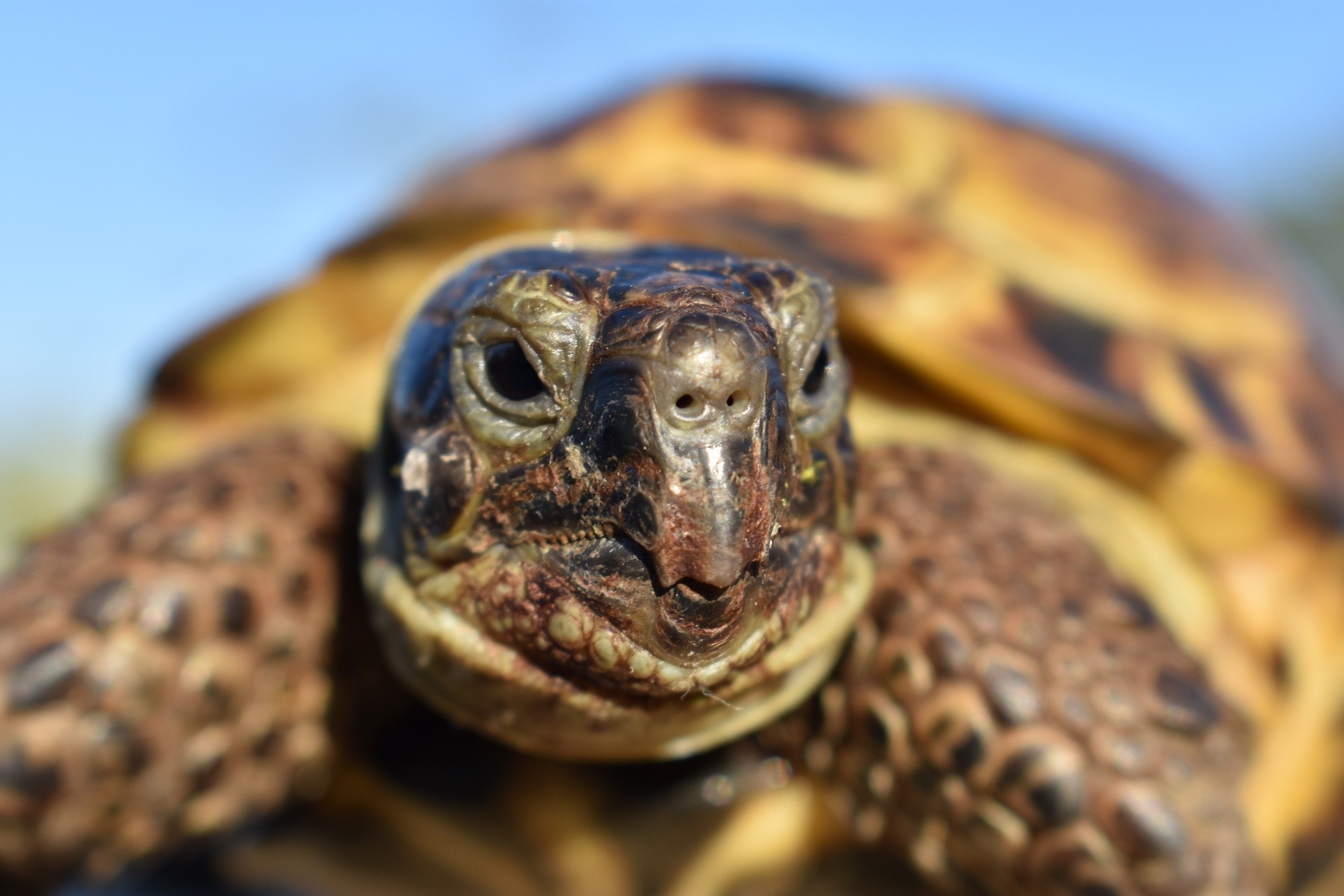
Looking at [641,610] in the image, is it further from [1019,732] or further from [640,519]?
[1019,732]

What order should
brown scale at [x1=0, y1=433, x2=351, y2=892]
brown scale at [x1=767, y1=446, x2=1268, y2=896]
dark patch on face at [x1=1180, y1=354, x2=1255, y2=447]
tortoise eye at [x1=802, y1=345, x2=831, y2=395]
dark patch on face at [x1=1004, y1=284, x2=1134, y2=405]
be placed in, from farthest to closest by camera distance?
dark patch on face at [x1=1180, y1=354, x2=1255, y2=447] → dark patch on face at [x1=1004, y1=284, x2=1134, y2=405] → brown scale at [x1=0, y1=433, x2=351, y2=892] → brown scale at [x1=767, y1=446, x2=1268, y2=896] → tortoise eye at [x1=802, y1=345, x2=831, y2=395]

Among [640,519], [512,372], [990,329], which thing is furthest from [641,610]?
[990,329]

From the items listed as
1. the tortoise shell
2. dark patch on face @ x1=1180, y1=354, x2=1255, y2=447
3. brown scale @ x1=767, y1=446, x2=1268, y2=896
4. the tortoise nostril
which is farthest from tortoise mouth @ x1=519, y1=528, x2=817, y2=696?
dark patch on face @ x1=1180, y1=354, x2=1255, y2=447

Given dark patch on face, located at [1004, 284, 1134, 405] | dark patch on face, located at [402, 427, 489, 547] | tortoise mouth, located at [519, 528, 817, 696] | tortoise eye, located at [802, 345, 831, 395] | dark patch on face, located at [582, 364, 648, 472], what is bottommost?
dark patch on face, located at [1004, 284, 1134, 405]

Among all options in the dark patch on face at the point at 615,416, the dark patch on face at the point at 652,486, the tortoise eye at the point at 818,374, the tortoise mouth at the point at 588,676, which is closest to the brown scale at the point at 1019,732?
the tortoise mouth at the point at 588,676

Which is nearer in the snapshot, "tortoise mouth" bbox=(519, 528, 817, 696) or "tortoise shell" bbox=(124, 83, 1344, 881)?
"tortoise mouth" bbox=(519, 528, 817, 696)

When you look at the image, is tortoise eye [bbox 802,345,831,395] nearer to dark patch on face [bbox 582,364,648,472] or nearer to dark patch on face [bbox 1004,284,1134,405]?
dark patch on face [bbox 582,364,648,472]
